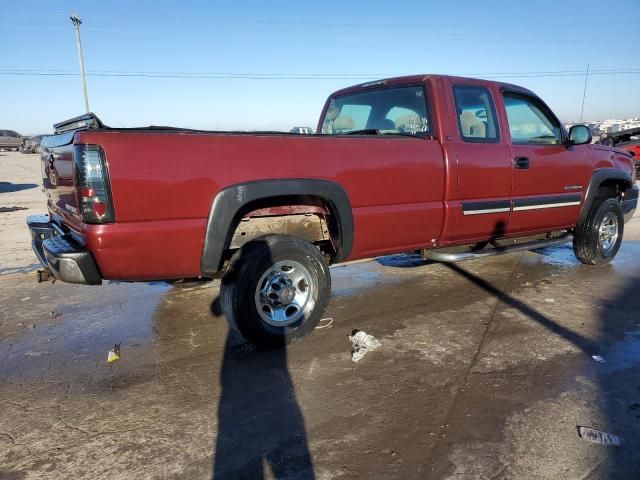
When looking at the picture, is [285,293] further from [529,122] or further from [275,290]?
[529,122]

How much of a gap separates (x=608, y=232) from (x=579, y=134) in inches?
61.5

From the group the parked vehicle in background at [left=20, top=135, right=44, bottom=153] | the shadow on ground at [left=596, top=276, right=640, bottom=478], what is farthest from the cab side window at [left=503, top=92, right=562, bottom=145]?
the parked vehicle in background at [left=20, top=135, right=44, bottom=153]

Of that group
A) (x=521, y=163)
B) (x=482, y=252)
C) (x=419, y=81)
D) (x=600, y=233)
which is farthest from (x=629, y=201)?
(x=419, y=81)

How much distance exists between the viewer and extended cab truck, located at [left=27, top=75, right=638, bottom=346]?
2736 millimetres

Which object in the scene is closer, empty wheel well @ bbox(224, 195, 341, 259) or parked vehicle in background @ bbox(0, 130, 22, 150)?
empty wheel well @ bbox(224, 195, 341, 259)

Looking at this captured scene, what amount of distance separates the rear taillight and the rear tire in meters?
5.05

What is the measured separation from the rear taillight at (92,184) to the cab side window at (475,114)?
114 inches

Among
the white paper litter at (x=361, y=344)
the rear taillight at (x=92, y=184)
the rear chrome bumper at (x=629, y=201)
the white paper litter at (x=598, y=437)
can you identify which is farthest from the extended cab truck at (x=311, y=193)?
the white paper litter at (x=598, y=437)

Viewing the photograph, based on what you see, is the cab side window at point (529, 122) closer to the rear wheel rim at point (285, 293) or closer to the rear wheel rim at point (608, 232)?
the rear wheel rim at point (608, 232)

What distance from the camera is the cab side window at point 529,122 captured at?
4562 mm

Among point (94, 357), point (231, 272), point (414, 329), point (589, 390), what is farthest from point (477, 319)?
point (94, 357)

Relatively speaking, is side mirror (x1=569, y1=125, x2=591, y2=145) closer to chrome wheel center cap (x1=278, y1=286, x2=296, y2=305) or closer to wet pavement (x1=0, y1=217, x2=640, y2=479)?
wet pavement (x1=0, y1=217, x2=640, y2=479)

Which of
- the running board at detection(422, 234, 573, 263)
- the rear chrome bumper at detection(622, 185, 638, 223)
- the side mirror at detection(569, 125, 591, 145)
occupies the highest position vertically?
the side mirror at detection(569, 125, 591, 145)

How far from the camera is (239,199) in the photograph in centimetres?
296
